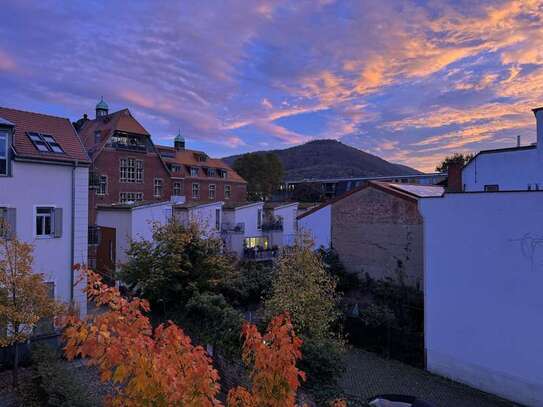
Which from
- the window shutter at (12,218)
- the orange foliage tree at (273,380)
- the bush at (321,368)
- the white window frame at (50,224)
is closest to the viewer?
the orange foliage tree at (273,380)

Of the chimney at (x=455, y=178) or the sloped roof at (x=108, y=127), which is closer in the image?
the chimney at (x=455, y=178)

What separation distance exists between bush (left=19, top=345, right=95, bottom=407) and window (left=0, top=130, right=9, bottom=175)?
26.5ft

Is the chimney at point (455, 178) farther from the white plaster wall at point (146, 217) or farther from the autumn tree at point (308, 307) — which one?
the white plaster wall at point (146, 217)

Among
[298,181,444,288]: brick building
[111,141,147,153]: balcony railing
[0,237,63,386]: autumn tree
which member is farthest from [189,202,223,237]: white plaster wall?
[0,237,63,386]: autumn tree

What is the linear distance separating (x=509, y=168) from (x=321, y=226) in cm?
1387

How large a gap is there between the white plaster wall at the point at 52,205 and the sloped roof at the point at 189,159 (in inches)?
1418

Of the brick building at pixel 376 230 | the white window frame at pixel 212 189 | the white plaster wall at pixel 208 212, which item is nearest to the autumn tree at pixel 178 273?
the brick building at pixel 376 230

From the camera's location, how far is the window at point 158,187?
48688mm

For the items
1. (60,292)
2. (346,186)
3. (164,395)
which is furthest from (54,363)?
(346,186)

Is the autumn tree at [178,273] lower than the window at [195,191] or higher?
lower

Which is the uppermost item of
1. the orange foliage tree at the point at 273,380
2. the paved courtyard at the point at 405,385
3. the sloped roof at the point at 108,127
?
the sloped roof at the point at 108,127

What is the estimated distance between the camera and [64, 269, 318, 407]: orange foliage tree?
4.28m

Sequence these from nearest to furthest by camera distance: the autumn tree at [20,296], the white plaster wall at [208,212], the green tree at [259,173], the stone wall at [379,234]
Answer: the autumn tree at [20,296]
the stone wall at [379,234]
the white plaster wall at [208,212]
the green tree at [259,173]

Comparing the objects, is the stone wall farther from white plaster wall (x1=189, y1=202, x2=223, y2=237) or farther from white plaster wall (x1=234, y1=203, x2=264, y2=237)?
white plaster wall (x1=189, y1=202, x2=223, y2=237)
